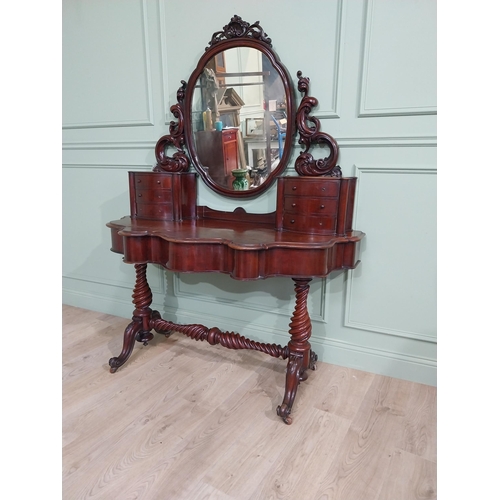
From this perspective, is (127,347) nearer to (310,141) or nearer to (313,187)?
(313,187)

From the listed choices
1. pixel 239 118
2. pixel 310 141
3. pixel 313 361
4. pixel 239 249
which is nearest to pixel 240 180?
pixel 239 118

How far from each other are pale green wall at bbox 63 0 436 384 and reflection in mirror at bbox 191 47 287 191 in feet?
0.48

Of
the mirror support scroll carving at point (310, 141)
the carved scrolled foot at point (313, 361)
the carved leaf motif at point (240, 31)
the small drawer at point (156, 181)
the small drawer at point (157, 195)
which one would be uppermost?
the carved leaf motif at point (240, 31)

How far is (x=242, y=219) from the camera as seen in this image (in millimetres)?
2090

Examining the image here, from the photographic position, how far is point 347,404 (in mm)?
1791

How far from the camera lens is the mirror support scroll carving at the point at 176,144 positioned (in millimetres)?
2148

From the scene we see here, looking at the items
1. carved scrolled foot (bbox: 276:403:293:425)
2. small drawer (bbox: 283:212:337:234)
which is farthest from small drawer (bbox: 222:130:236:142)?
carved scrolled foot (bbox: 276:403:293:425)

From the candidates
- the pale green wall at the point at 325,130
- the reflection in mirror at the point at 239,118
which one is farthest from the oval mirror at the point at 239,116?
the pale green wall at the point at 325,130

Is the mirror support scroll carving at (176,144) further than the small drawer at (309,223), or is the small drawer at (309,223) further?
the mirror support scroll carving at (176,144)

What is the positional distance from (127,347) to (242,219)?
3.34 feet

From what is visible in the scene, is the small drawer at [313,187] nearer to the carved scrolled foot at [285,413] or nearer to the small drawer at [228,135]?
the small drawer at [228,135]

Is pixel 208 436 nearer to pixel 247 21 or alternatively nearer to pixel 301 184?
pixel 301 184
